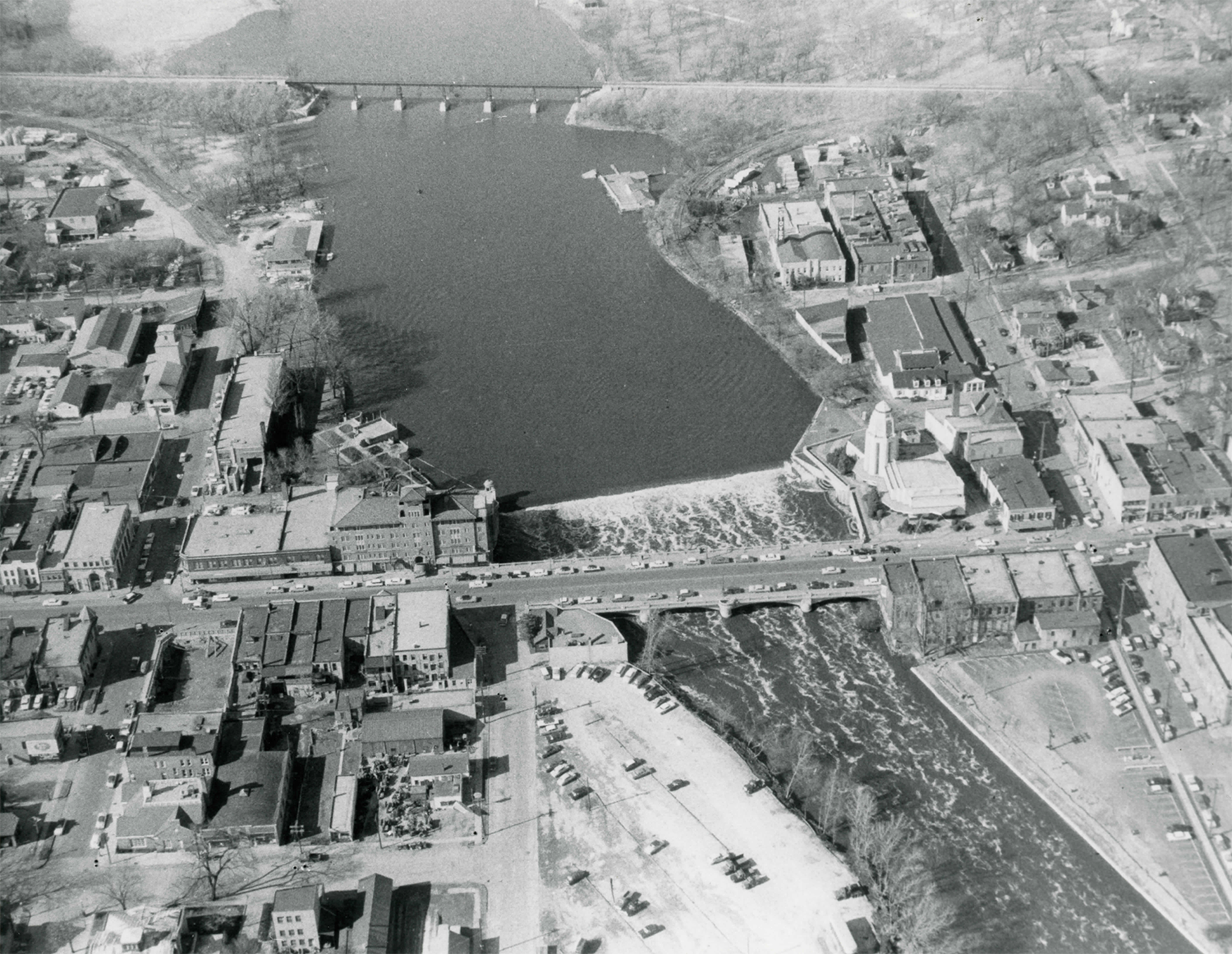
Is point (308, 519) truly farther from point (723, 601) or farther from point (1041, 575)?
point (1041, 575)

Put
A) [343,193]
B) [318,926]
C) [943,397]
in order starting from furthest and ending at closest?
[343,193], [943,397], [318,926]

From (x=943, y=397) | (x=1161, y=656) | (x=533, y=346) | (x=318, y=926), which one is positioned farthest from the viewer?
(x=533, y=346)

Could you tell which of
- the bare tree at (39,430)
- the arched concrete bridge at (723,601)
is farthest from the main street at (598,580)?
the bare tree at (39,430)

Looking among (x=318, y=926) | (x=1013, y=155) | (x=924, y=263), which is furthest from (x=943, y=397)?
(x=318, y=926)

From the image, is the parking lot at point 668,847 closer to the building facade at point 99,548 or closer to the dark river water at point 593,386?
the dark river water at point 593,386

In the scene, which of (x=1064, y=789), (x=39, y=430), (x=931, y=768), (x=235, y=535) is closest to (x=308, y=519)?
(x=235, y=535)

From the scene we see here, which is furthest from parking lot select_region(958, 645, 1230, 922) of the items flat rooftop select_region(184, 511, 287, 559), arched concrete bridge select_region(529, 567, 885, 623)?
flat rooftop select_region(184, 511, 287, 559)

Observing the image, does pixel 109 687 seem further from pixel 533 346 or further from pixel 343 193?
pixel 343 193
